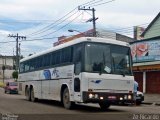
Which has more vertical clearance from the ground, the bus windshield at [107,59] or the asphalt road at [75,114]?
the bus windshield at [107,59]

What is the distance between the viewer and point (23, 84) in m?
31.6

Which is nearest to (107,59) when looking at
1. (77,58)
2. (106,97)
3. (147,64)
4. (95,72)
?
(95,72)

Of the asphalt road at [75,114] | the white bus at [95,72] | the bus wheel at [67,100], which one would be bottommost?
the asphalt road at [75,114]

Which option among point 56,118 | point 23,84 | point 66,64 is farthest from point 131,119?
point 23,84

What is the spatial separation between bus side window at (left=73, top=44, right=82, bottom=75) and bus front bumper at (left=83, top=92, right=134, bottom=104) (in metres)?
1.32

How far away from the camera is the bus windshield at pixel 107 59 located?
762 inches

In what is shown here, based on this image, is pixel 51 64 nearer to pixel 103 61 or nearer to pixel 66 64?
pixel 66 64

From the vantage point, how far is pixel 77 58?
19969mm

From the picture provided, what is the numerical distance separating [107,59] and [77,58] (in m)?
1.41

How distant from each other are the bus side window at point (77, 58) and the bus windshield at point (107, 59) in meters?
0.38

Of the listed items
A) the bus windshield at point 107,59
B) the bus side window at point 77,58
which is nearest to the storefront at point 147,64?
the bus windshield at point 107,59

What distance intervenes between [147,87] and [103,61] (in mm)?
21838

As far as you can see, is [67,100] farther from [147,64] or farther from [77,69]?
[147,64]

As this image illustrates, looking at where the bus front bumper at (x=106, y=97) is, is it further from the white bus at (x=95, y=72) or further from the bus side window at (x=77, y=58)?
the bus side window at (x=77, y=58)
